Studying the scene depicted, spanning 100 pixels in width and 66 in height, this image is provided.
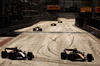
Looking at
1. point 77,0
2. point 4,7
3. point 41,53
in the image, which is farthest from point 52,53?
point 77,0

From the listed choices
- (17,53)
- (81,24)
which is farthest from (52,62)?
(81,24)

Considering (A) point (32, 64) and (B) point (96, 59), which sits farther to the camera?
(B) point (96, 59)

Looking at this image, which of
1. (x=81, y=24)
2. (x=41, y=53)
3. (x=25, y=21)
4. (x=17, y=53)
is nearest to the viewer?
(x=17, y=53)

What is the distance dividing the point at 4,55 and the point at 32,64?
4.62 metres

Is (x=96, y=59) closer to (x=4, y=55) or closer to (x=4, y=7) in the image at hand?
(x=4, y=55)

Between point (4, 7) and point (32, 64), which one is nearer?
point (32, 64)

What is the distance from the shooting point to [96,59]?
28641mm

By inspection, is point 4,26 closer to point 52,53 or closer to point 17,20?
point 17,20

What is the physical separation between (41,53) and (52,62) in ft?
18.5

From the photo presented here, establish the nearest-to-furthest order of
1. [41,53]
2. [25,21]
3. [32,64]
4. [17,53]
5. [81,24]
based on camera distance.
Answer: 1. [32,64]
2. [17,53]
3. [41,53]
4. [81,24]
5. [25,21]

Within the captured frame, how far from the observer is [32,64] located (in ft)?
83.7

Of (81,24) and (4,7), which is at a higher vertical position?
(4,7)

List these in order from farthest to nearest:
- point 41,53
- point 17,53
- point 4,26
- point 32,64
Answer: point 4,26 < point 41,53 < point 17,53 < point 32,64

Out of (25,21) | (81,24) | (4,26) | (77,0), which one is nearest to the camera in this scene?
(4,26)
